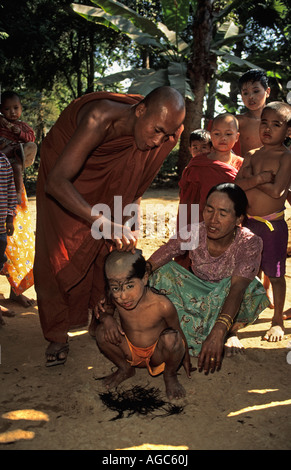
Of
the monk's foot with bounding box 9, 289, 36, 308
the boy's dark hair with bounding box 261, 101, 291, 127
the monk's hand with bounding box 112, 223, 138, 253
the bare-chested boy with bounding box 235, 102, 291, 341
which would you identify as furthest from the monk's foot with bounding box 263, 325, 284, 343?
the monk's foot with bounding box 9, 289, 36, 308

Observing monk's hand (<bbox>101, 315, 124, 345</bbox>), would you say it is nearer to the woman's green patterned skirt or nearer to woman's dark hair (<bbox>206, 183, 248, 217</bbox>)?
the woman's green patterned skirt

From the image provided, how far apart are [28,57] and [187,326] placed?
11.0 metres

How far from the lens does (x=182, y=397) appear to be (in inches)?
89.9

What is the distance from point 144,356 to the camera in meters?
2.41

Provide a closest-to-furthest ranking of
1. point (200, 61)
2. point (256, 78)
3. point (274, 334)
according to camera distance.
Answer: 1. point (274, 334)
2. point (256, 78)
3. point (200, 61)

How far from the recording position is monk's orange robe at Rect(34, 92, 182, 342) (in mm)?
2652

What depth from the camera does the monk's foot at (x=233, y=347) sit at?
2732 mm

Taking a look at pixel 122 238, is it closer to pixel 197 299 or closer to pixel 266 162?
pixel 197 299

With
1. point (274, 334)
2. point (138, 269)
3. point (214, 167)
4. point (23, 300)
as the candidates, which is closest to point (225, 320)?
Answer: point (138, 269)

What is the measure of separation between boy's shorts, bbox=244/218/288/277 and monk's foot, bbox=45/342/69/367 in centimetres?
154

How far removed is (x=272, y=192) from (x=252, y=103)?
1215 mm

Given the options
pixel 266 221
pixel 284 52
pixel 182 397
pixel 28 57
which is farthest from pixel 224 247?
pixel 284 52

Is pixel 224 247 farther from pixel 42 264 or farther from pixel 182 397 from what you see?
pixel 42 264

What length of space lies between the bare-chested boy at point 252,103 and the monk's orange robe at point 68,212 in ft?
4.50
